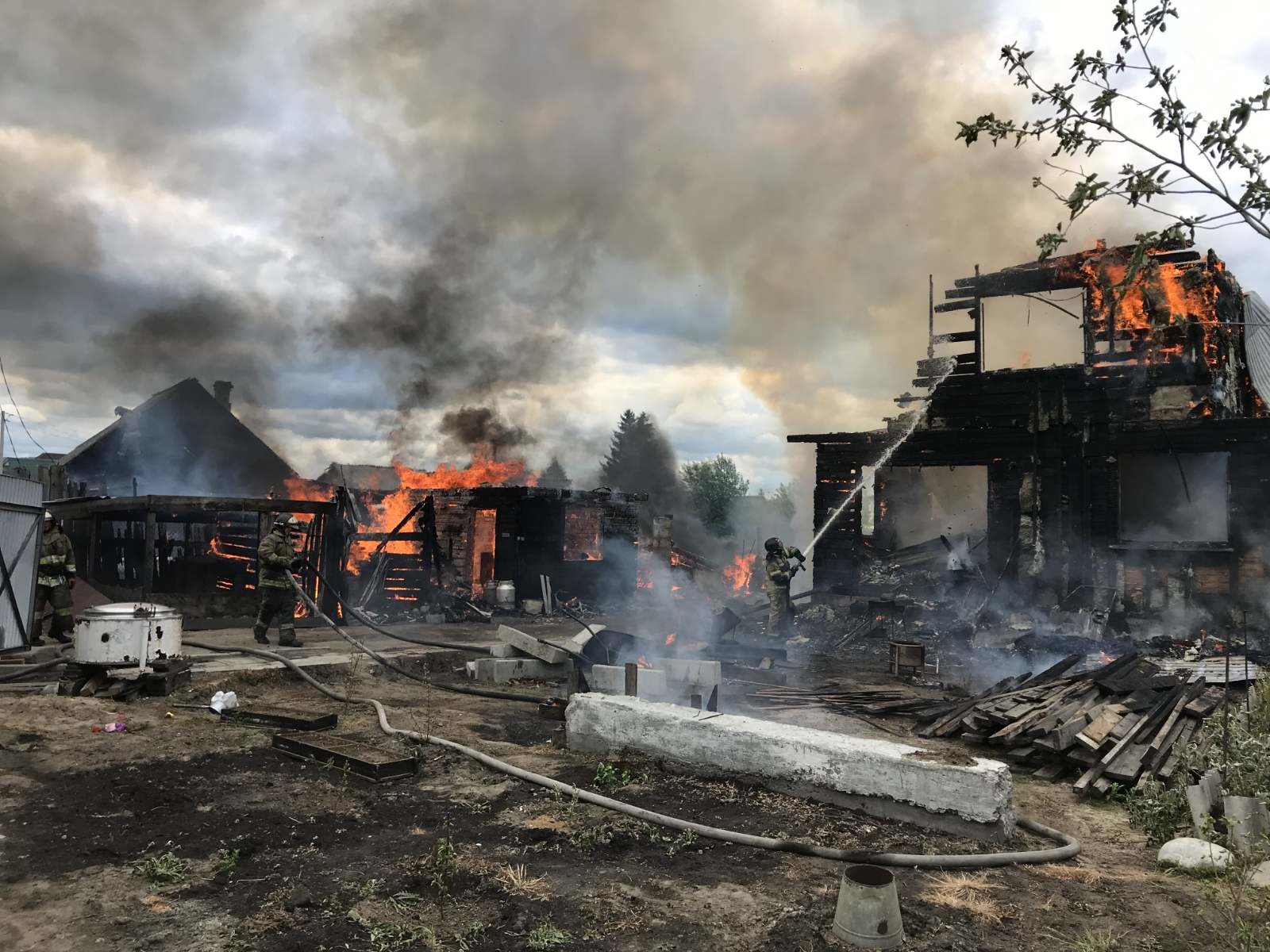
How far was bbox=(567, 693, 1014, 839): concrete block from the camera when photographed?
4566 mm

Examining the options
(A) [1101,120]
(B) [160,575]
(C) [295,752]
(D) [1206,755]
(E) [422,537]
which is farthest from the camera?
(E) [422,537]

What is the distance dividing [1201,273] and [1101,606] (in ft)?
21.7

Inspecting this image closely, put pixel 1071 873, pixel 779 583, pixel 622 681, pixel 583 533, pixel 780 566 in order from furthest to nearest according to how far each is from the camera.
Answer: pixel 583 533 → pixel 779 583 → pixel 780 566 → pixel 622 681 → pixel 1071 873

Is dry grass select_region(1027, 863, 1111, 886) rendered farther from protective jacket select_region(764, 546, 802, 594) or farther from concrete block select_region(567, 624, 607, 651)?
protective jacket select_region(764, 546, 802, 594)

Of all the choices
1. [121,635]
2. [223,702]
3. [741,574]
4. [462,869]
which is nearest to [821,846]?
[462,869]

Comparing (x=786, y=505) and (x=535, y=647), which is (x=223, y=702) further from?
(x=786, y=505)

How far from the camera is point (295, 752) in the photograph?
612cm

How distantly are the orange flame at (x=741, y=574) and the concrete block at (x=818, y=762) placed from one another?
21623 mm

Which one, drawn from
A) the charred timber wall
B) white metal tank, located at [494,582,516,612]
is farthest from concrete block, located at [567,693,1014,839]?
white metal tank, located at [494,582,516,612]

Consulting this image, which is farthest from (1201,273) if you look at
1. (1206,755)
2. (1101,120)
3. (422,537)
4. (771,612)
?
(422,537)

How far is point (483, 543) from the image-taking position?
2212 cm

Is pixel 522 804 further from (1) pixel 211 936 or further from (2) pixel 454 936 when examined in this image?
(1) pixel 211 936

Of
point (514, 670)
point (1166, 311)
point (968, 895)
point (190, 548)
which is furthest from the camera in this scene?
point (190, 548)

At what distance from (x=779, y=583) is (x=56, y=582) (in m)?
11.7
